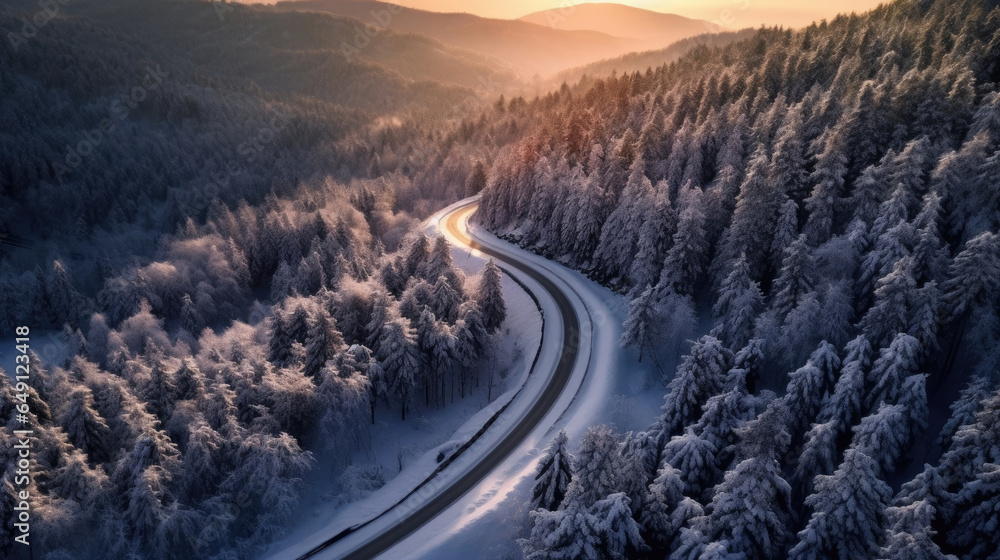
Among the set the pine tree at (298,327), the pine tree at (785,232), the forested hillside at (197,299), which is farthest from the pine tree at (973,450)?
the pine tree at (298,327)

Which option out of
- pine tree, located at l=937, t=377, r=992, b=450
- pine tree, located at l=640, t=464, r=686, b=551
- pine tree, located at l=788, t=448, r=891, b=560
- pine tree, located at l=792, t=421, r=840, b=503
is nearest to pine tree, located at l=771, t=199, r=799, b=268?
pine tree, located at l=937, t=377, r=992, b=450

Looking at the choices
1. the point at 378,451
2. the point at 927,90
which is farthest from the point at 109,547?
the point at 927,90

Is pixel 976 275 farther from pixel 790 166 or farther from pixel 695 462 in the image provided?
pixel 695 462

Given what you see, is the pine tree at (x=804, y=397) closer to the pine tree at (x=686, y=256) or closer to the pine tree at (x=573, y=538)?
the pine tree at (x=573, y=538)

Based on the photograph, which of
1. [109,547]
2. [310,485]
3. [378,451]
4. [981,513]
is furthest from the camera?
[378,451]

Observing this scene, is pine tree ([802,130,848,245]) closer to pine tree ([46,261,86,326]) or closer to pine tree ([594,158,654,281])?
pine tree ([594,158,654,281])

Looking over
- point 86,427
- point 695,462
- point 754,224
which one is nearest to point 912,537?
point 695,462

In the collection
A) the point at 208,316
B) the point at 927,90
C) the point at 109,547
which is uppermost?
the point at 927,90

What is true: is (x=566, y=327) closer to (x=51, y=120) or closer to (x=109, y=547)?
(x=109, y=547)
